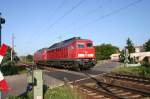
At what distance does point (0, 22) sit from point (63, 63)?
27.4 m

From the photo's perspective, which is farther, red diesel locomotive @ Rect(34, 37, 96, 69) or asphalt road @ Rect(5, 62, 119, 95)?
red diesel locomotive @ Rect(34, 37, 96, 69)

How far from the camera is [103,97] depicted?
12203 mm

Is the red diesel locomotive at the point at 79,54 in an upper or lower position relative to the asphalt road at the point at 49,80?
upper

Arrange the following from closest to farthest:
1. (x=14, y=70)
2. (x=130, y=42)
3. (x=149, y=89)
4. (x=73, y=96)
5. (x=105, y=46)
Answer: (x=73, y=96)
(x=149, y=89)
(x=14, y=70)
(x=130, y=42)
(x=105, y=46)

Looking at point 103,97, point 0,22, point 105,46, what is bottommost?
point 103,97

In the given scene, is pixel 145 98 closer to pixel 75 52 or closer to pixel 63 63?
pixel 75 52

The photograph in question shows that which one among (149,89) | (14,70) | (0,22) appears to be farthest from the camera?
(14,70)

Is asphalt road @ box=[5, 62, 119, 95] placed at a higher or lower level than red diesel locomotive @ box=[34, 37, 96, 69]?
lower

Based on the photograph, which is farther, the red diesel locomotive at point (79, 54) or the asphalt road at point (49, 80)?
the red diesel locomotive at point (79, 54)

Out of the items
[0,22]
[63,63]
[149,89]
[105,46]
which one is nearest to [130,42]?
[105,46]

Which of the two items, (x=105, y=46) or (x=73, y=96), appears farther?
(x=105, y=46)

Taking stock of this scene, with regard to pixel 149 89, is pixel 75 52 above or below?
above

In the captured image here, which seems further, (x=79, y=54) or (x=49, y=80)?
(x=79, y=54)

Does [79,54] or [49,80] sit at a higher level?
[79,54]
